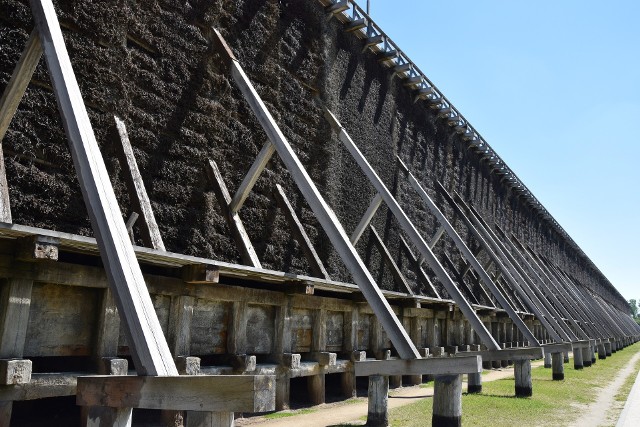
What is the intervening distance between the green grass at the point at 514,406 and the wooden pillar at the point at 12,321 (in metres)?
5.49

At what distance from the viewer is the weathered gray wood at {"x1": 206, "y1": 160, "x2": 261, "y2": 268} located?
9.82 metres

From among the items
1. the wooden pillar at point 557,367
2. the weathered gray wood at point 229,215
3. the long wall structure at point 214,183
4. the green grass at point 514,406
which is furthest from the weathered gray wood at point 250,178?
the wooden pillar at point 557,367

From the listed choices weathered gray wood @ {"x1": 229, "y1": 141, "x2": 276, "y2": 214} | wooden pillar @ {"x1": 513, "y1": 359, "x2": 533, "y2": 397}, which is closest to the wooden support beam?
weathered gray wood @ {"x1": 229, "y1": 141, "x2": 276, "y2": 214}

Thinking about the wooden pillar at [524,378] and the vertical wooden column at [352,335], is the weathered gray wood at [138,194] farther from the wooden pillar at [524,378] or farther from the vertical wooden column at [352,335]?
the wooden pillar at [524,378]

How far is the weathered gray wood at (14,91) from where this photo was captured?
646cm

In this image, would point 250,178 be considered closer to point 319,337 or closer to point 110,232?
point 319,337

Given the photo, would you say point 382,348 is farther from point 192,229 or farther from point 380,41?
point 380,41

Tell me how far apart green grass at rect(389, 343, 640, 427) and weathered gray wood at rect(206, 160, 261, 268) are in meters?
3.57

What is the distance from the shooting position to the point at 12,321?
17.3 feet

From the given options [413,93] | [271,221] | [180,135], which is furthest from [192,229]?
[413,93]

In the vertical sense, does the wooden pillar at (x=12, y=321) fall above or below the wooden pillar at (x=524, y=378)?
above

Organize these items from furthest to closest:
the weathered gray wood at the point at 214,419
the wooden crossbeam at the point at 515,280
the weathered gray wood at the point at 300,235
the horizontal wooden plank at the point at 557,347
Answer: the wooden crossbeam at the point at 515,280 < the horizontal wooden plank at the point at 557,347 < the weathered gray wood at the point at 300,235 < the weathered gray wood at the point at 214,419

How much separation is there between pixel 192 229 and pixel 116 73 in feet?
9.00

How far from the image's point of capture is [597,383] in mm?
17031
